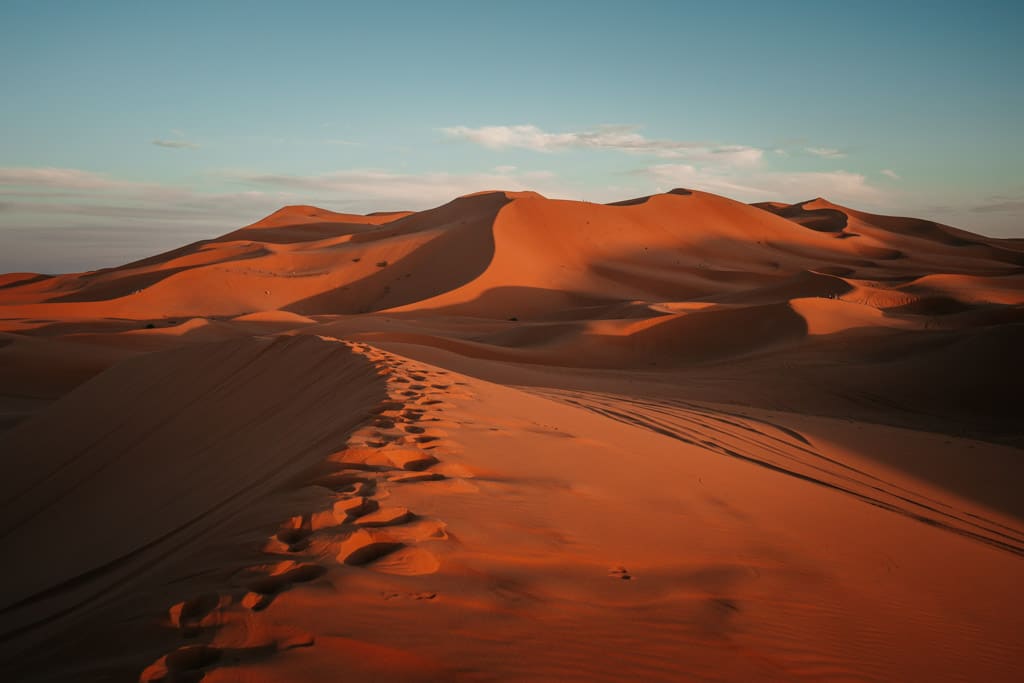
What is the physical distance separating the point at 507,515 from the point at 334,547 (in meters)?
0.85

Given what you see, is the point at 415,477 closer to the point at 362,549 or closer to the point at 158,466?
the point at 362,549

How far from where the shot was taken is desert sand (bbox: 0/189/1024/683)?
1.97 metres

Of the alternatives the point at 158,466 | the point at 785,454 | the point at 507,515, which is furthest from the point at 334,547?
the point at 785,454

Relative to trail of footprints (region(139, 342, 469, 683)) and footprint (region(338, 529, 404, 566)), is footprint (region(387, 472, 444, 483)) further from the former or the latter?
footprint (region(338, 529, 404, 566))

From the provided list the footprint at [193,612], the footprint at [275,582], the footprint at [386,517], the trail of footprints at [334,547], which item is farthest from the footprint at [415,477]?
the footprint at [193,612]

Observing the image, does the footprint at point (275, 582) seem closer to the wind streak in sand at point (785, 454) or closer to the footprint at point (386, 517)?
the footprint at point (386, 517)

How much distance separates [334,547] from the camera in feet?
7.78

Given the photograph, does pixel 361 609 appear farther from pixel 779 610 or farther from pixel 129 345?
pixel 129 345

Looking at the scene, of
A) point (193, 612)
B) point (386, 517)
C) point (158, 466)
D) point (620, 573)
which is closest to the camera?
point (193, 612)

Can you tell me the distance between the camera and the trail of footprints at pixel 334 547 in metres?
1.80

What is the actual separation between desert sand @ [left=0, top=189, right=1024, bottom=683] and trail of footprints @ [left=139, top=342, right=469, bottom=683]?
0.01m

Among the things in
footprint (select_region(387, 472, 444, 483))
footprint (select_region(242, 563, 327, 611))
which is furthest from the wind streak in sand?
footprint (select_region(242, 563, 327, 611))

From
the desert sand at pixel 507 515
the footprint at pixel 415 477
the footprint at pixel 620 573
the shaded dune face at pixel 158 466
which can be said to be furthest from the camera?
the footprint at pixel 415 477

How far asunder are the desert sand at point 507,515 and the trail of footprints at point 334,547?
0.01 metres
